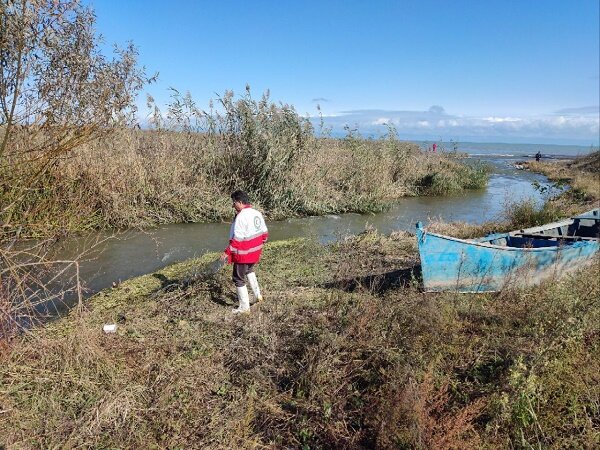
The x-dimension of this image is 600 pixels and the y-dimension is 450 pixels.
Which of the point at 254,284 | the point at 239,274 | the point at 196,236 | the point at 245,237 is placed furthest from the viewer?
the point at 196,236

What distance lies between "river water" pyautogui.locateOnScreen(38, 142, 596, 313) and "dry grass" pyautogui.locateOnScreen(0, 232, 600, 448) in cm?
186

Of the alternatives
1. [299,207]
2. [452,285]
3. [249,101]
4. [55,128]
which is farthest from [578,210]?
[55,128]

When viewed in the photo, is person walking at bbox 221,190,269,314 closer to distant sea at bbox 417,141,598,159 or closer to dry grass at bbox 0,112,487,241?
dry grass at bbox 0,112,487,241

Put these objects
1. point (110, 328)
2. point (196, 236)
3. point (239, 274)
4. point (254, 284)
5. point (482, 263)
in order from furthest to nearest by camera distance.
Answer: point (196, 236), point (482, 263), point (254, 284), point (239, 274), point (110, 328)

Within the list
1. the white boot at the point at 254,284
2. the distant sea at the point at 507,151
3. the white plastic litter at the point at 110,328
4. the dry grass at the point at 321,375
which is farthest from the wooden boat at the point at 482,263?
the distant sea at the point at 507,151

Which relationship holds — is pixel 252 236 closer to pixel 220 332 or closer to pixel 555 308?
pixel 220 332

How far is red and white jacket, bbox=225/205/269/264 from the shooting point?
18.4 feet

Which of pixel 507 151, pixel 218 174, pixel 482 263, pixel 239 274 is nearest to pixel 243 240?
pixel 239 274

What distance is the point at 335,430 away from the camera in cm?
364

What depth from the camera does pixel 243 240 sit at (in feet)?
18.5

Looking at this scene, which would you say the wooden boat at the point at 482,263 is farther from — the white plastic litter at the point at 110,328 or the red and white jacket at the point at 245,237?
the white plastic litter at the point at 110,328

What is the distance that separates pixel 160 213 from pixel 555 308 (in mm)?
10133

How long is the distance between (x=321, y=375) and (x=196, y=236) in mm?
7981

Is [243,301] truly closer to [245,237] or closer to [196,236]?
[245,237]
